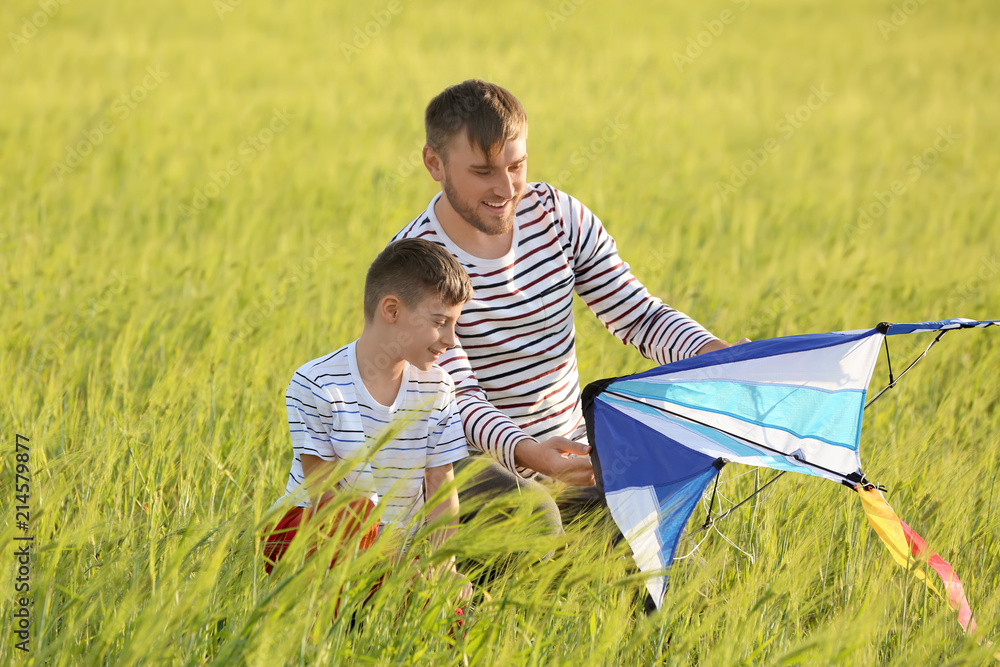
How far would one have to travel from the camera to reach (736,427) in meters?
1.62

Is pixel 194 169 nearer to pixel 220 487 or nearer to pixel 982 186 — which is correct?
pixel 220 487

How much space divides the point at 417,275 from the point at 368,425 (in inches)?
11.2

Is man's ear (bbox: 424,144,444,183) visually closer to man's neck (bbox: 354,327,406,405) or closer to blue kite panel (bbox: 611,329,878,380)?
man's neck (bbox: 354,327,406,405)

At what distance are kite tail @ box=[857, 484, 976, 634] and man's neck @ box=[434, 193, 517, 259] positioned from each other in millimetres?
868

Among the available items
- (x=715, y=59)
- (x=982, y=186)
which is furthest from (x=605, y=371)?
(x=715, y=59)

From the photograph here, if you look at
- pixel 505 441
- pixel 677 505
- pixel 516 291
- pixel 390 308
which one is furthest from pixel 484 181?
pixel 677 505

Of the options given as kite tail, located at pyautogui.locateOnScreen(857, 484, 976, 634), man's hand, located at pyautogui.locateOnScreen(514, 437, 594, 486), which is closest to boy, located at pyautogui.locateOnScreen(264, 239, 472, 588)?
man's hand, located at pyautogui.locateOnScreen(514, 437, 594, 486)

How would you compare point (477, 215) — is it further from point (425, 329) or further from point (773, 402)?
point (773, 402)

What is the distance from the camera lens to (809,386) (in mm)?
1652

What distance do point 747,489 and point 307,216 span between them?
9.33 feet

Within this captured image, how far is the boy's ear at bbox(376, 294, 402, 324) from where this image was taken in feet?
5.22

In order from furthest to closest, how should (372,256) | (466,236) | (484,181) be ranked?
(372,256)
(466,236)
(484,181)

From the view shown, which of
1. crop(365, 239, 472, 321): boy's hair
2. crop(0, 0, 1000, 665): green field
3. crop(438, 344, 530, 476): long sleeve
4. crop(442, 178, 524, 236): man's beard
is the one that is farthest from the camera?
crop(442, 178, 524, 236): man's beard

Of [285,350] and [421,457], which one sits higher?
[285,350]
